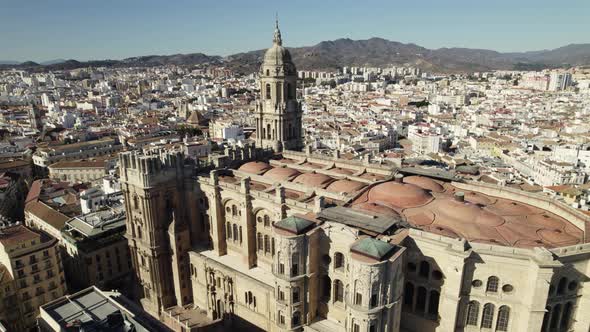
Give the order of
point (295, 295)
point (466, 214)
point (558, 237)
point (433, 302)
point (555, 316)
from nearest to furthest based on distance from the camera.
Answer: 1. point (555, 316)
2. point (558, 237)
3. point (433, 302)
4. point (295, 295)
5. point (466, 214)

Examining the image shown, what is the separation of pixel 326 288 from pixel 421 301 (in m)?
9.71

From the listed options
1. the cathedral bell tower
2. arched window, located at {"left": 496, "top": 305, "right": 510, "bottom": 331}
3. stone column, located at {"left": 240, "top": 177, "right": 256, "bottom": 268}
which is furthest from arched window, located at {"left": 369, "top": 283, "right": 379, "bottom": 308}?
the cathedral bell tower

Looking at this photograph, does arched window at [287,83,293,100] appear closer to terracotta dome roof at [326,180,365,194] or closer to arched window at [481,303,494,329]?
terracotta dome roof at [326,180,365,194]

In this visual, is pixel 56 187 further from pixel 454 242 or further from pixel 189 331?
pixel 454 242

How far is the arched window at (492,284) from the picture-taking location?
35034 millimetres

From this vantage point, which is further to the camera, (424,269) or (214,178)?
(214,178)

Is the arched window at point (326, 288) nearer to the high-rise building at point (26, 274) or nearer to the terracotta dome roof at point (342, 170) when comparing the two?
the terracotta dome roof at point (342, 170)

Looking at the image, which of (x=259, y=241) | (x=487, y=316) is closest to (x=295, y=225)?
(x=259, y=241)

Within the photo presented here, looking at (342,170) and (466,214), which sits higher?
(342,170)

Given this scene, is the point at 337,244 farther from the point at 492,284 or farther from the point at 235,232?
the point at 235,232

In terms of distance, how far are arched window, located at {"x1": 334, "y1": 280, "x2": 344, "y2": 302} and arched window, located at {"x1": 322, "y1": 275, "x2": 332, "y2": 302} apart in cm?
80

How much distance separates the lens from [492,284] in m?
35.3

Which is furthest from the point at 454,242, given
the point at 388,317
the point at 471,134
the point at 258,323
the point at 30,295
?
the point at 471,134

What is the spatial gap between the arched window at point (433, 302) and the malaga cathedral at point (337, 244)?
0.57 feet
